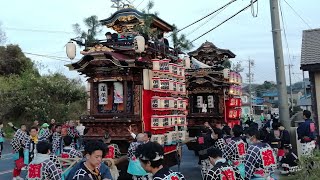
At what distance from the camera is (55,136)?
11172 mm

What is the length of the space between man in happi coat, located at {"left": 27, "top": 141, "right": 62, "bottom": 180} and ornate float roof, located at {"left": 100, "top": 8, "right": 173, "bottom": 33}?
7566 millimetres

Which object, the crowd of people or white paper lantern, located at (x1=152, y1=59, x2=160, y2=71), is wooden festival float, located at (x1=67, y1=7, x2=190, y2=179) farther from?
the crowd of people

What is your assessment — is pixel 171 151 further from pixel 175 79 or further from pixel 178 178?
pixel 178 178

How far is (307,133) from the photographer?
10195 millimetres

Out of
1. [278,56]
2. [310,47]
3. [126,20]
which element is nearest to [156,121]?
[126,20]

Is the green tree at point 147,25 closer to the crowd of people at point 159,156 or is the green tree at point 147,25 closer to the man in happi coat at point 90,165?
the crowd of people at point 159,156

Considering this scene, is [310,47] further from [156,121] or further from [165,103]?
[156,121]

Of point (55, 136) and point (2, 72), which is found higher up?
point (2, 72)

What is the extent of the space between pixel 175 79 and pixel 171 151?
8.53 feet

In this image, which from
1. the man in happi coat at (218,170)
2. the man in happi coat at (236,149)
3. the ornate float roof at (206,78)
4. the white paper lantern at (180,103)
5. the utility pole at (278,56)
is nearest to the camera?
the man in happi coat at (218,170)

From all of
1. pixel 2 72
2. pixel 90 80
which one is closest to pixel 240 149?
pixel 90 80

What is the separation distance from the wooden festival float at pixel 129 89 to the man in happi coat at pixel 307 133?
4081mm

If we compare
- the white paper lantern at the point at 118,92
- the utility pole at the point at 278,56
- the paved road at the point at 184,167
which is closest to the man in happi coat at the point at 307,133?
the utility pole at the point at 278,56

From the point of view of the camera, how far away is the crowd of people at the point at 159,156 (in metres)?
3.98
